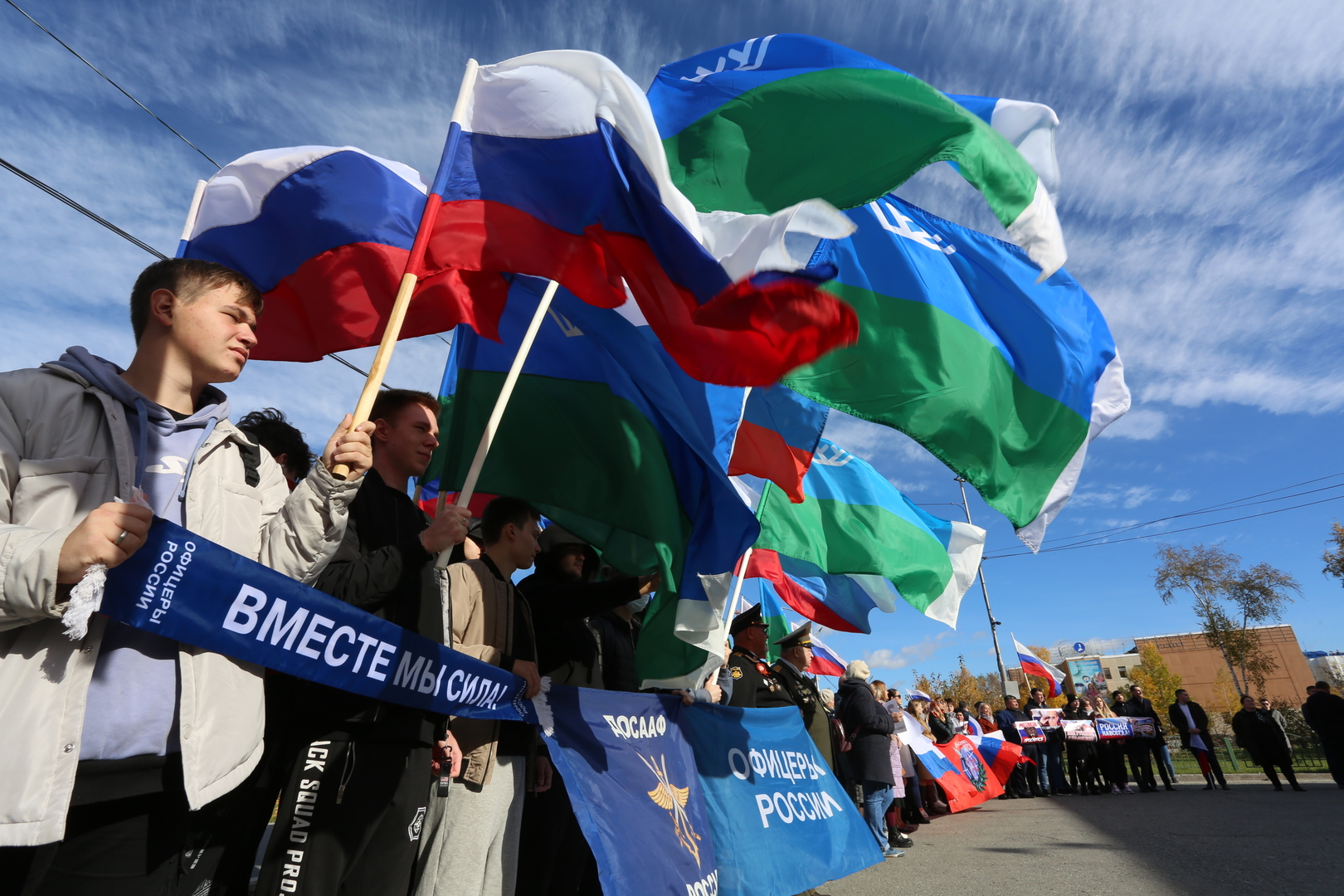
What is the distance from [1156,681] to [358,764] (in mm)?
55179

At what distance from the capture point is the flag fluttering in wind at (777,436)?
16.9ft

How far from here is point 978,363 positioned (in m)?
4.55

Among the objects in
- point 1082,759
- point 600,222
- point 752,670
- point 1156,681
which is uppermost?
point 1156,681

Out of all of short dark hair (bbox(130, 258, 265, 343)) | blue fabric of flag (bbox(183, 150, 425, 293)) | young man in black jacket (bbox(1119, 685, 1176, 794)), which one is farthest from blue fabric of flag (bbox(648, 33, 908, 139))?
young man in black jacket (bbox(1119, 685, 1176, 794))

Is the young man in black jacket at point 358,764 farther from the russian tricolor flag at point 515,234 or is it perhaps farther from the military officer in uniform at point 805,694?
the military officer in uniform at point 805,694

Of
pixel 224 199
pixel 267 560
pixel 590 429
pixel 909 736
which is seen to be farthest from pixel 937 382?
pixel 909 736

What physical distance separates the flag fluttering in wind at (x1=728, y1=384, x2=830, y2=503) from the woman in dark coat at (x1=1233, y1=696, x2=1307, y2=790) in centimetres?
1227

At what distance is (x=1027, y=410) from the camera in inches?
185

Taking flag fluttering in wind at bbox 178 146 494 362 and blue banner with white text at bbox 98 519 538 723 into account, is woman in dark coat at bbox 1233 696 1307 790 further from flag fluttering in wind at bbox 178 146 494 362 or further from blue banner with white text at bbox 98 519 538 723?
blue banner with white text at bbox 98 519 538 723

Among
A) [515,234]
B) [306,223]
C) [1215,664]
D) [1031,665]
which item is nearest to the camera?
[515,234]

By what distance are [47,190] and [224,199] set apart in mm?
2585

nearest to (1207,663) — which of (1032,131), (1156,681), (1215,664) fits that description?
(1215,664)

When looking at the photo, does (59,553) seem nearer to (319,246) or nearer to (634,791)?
(634,791)

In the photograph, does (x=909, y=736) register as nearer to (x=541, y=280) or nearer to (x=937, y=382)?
(x=937, y=382)
